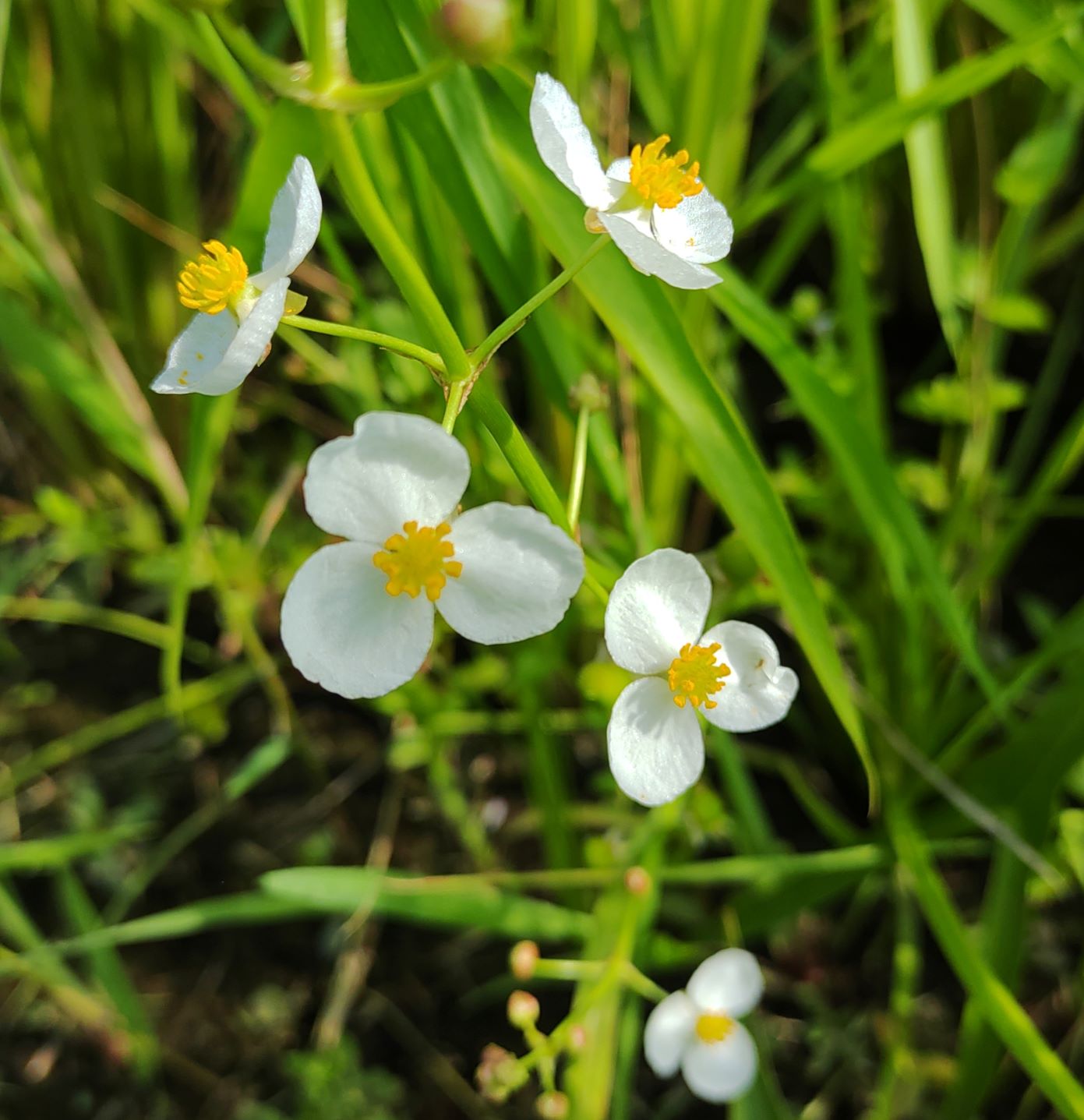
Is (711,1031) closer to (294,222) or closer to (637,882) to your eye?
(637,882)

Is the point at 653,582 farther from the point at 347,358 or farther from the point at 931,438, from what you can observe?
the point at 931,438

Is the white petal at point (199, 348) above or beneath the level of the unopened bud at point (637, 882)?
above

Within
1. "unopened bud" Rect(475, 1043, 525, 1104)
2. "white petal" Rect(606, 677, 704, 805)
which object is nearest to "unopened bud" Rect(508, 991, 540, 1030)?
"unopened bud" Rect(475, 1043, 525, 1104)

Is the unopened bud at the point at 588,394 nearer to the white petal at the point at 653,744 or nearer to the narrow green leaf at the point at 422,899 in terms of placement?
the white petal at the point at 653,744

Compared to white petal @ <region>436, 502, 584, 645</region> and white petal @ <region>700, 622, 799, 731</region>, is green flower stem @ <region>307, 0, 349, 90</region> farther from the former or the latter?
white petal @ <region>700, 622, 799, 731</region>

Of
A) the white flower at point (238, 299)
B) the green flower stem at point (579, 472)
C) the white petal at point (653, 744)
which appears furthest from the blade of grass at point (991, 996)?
the white flower at point (238, 299)

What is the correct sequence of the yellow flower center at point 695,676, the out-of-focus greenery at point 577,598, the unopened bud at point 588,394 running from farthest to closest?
the out-of-focus greenery at point 577,598, the unopened bud at point 588,394, the yellow flower center at point 695,676

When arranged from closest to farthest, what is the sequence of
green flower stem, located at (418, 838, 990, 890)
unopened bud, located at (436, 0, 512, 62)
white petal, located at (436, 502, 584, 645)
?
unopened bud, located at (436, 0, 512, 62) < white petal, located at (436, 502, 584, 645) < green flower stem, located at (418, 838, 990, 890)
